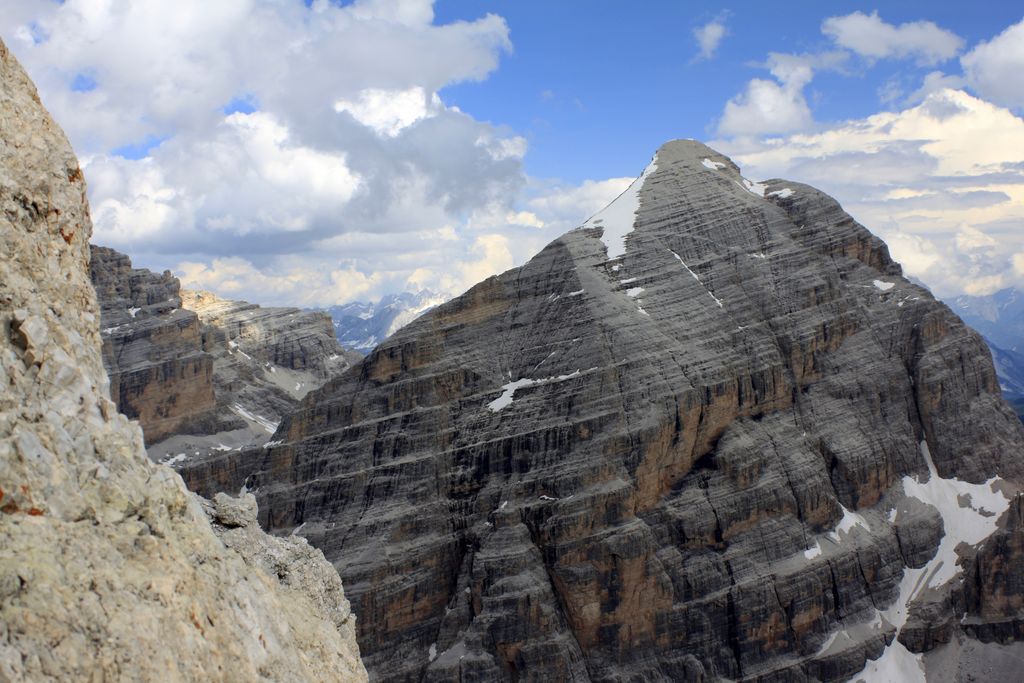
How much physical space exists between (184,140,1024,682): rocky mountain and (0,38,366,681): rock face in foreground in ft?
281

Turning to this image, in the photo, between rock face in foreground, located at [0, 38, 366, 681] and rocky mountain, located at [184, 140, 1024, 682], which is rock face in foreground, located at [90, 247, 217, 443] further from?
rock face in foreground, located at [0, 38, 366, 681]

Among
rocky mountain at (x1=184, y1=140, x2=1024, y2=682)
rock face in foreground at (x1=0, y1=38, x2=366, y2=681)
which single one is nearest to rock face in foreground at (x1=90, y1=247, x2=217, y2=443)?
rocky mountain at (x1=184, y1=140, x2=1024, y2=682)

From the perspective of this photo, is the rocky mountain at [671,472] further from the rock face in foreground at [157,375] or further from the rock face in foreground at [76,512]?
the rock face in foreground at [76,512]

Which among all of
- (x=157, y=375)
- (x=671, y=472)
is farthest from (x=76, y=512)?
(x=157, y=375)

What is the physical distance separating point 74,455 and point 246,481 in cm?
10855

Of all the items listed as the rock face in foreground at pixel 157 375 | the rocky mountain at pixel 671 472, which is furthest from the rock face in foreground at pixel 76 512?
the rock face in foreground at pixel 157 375

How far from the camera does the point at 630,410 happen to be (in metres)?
113

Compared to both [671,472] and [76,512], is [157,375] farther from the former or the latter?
[76,512]

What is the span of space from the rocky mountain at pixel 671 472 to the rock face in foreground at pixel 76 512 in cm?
8560

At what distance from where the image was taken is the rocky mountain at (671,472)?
10619cm

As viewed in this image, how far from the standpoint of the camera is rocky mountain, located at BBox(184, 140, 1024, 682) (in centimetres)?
10619

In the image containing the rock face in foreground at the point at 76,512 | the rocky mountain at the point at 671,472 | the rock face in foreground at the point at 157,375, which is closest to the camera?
the rock face in foreground at the point at 76,512

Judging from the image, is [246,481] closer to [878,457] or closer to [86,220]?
[878,457]

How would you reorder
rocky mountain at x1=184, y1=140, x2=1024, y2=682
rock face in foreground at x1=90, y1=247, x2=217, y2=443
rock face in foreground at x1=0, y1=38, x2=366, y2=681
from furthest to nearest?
1. rock face in foreground at x1=90, y1=247, x2=217, y2=443
2. rocky mountain at x1=184, y1=140, x2=1024, y2=682
3. rock face in foreground at x1=0, y1=38, x2=366, y2=681
